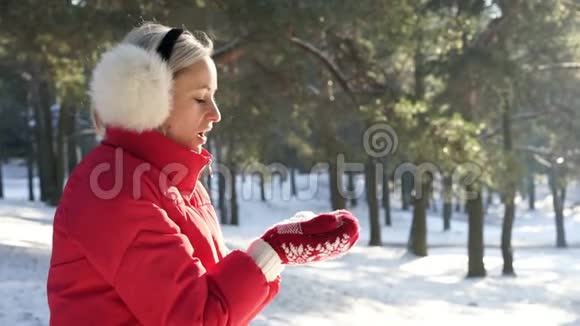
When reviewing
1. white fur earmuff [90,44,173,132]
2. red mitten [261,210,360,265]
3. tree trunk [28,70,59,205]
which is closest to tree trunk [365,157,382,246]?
tree trunk [28,70,59,205]

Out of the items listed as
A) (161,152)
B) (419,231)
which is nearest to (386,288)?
(419,231)

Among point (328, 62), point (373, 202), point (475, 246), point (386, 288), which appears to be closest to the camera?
point (386, 288)

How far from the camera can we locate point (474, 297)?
42.3 feet

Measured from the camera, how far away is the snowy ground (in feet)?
24.8

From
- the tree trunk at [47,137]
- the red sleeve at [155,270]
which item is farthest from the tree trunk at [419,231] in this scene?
the red sleeve at [155,270]

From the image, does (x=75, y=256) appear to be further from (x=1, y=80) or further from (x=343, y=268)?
(x=1, y=80)

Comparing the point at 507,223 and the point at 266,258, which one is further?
the point at 507,223

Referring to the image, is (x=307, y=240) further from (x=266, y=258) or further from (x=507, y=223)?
(x=507, y=223)

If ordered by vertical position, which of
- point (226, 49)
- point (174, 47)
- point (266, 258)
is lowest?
point (266, 258)

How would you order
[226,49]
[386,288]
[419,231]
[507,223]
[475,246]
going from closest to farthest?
[226,49], [386,288], [475,246], [507,223], [419,231]

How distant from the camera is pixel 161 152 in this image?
67.2 inches

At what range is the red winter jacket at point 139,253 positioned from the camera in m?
1.47

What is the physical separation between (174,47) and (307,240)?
0.59 m

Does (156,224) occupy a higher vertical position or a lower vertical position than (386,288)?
higher
